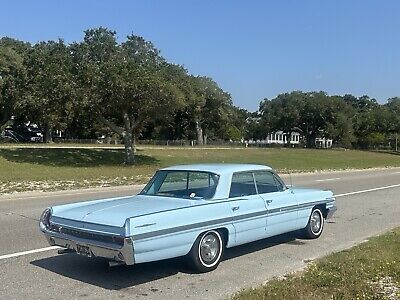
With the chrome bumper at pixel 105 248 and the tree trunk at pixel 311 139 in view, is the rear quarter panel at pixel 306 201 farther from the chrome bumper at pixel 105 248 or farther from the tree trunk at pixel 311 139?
the tree trunk at pixel 311 139

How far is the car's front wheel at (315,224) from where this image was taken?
356 inches

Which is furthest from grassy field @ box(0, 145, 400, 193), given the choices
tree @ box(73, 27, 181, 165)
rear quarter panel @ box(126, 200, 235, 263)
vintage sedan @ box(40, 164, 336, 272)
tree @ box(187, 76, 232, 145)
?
tree @ box(187, 76, 232, 145)

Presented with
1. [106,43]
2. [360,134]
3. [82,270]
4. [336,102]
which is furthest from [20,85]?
[360,134]

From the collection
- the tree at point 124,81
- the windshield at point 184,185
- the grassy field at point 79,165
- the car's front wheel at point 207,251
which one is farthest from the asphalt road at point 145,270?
the tree at point 124,81

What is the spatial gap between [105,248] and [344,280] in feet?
9.02

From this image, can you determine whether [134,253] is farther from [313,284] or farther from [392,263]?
[392,263]

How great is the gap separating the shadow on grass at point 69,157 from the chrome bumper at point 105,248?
25.5 metres

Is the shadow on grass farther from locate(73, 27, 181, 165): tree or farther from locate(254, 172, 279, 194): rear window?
locate(254, 172, 279, 194): rear window

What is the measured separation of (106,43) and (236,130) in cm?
8122

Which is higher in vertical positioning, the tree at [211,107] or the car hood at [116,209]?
the tree at [211,107]

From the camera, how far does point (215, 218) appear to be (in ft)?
21.8

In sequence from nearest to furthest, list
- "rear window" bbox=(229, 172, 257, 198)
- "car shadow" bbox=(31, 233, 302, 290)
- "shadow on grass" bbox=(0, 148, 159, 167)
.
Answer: "car shadow" bbox=(31, 233, 302, 290) < "rear window" bbox=(229, 172, 257, 198) < "shadow on grass" bbox=(0, 148, 159, 167)

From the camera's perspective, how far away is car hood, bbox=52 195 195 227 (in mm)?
6059

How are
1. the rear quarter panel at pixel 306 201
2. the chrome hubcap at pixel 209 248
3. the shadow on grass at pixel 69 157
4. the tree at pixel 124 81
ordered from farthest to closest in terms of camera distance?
the shadow on grass at pixel 69 157
the tree at pixel 124 81
the rear quarter panel at pixel 306 201
the chrome hubcap at pixel 209 248
